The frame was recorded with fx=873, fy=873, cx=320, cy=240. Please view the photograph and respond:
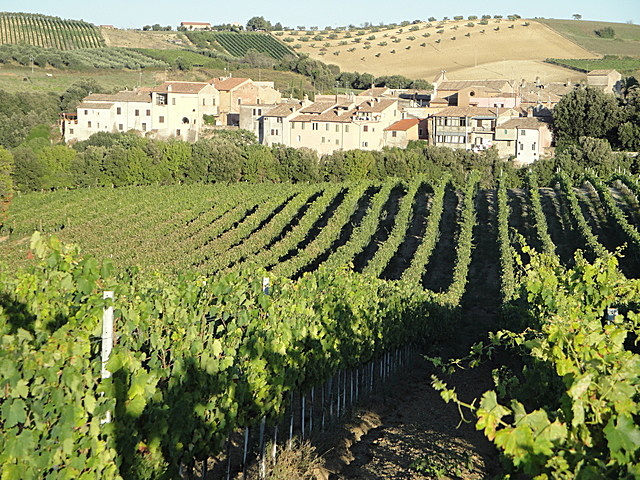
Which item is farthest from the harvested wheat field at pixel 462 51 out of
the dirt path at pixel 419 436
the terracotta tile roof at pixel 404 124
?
the dirt path at pixel 419 436

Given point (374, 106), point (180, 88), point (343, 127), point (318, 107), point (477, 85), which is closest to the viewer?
point (343, 127)

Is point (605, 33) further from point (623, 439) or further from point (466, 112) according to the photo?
point (623, 439)

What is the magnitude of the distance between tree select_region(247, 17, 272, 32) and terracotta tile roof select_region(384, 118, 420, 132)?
99873 millimetres

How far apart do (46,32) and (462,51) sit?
57797mm

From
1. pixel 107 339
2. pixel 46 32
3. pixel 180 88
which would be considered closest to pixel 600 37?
pixel 46 32

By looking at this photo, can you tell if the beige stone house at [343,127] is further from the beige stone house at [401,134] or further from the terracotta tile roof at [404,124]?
the beige stone house at [401,134]

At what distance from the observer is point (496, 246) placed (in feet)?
115

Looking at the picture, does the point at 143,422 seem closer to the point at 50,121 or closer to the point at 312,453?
the point at 312,453

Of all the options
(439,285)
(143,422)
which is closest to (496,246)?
(439,285)

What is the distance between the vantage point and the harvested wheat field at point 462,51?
11444 centimetres

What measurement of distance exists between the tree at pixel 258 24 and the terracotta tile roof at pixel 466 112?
101950 mm

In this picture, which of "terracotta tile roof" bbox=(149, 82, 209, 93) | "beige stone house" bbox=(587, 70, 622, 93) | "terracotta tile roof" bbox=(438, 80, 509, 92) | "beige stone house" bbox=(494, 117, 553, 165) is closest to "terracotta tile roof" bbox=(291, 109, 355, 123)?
"terracotta tile roof" bbox=(149, 82, 209, 93)

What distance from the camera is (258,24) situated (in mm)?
166000

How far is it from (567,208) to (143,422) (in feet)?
116
